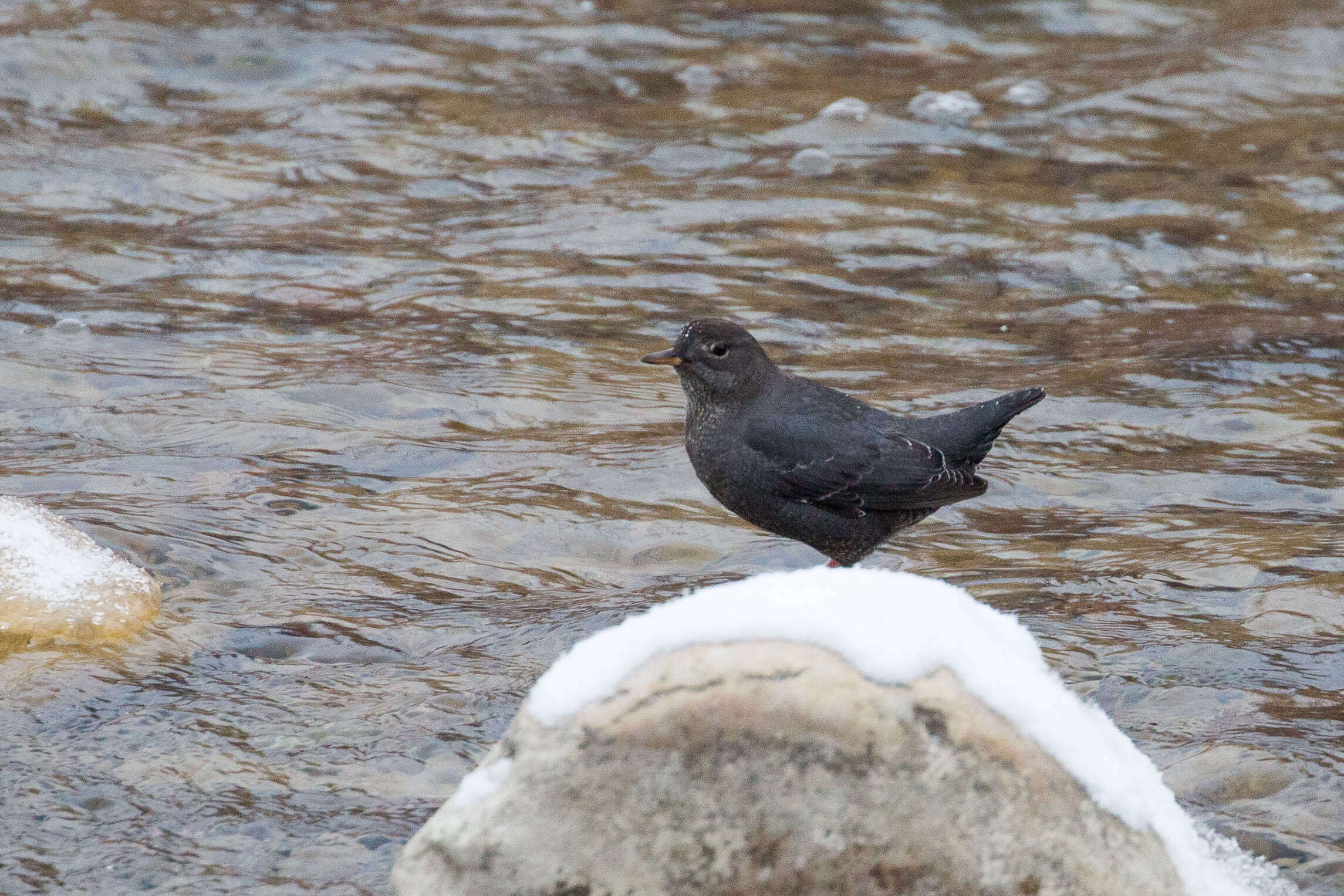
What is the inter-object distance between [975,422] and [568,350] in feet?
Answer: 8.73

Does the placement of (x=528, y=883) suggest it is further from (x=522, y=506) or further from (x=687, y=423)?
(x=522, y=506)

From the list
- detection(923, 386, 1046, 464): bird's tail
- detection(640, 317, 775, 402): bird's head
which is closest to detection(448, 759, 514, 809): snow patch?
detection(640, 317, 775, 402): bird's head

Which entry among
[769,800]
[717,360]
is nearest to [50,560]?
[717,360]

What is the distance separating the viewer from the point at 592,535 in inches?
229

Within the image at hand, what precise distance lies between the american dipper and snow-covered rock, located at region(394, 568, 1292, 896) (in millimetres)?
1957

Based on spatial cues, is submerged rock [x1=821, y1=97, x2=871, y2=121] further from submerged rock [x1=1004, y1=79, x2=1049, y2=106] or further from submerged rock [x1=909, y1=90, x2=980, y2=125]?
submerged rock [x1=1004, y1=79, x2=1049, y2=106]

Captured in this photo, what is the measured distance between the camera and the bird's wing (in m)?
5.11

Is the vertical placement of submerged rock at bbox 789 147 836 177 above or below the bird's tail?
above

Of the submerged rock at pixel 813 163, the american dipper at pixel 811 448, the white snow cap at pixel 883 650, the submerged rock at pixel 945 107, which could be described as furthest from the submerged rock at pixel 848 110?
the white snow cap at pixel 883 650

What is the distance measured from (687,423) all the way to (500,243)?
11.9ft

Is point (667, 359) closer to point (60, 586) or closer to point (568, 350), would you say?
point (60, 586)

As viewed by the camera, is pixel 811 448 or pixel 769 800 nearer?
pixel 769 800

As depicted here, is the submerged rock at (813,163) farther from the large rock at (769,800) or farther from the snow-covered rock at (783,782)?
the large rock at (769,800)

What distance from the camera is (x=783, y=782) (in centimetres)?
300
